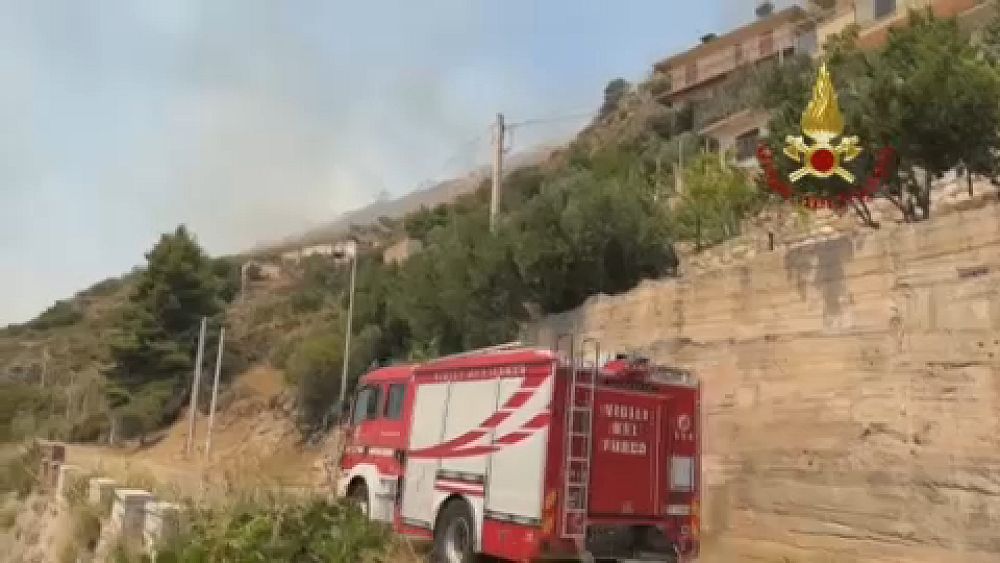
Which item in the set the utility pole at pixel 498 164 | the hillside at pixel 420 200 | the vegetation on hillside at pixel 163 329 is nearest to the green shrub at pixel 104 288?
the hillside at pixel 420 200

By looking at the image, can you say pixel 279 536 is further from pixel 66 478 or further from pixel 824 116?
pixel 824 116

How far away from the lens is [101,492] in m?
13.8

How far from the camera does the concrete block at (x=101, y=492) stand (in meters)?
13.3

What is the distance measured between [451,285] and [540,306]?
11.1 feet

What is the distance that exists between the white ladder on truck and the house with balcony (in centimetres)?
3602

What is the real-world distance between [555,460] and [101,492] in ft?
24.4

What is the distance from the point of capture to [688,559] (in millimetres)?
11789

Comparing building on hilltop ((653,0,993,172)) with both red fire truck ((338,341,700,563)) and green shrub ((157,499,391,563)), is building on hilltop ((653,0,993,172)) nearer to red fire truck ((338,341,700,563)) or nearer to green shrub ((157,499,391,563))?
red fire truck ((338,341,700,563))

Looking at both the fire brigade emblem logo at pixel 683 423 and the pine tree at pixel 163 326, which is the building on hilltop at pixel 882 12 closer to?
the fire brigade emblem logo at pixel 683 423

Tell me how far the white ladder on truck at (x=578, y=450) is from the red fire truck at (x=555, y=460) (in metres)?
0.01

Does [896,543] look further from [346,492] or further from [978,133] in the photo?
[346,492]

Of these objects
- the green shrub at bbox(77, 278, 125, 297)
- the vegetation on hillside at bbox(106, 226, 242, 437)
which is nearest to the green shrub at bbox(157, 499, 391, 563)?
the vegetation on hillside at bbox(106, 226, 242, 437)

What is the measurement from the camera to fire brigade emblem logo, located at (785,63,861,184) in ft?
51.7

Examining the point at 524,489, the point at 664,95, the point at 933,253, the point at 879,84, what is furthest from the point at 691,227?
the point at 664,95
